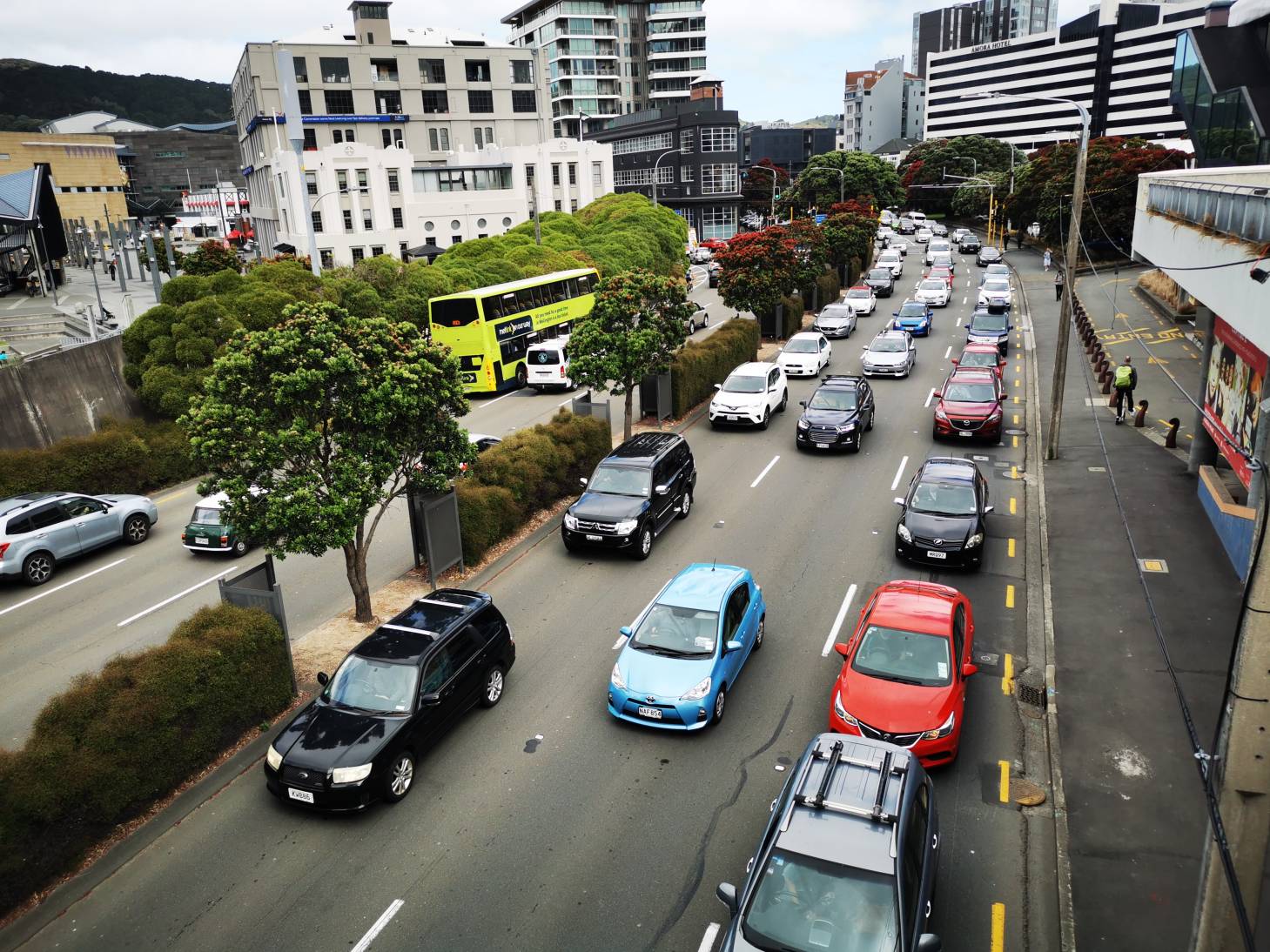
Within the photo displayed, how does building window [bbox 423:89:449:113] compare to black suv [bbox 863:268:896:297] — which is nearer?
black suv [bbox 863:268:896:297]

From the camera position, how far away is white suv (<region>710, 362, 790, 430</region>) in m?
27.0

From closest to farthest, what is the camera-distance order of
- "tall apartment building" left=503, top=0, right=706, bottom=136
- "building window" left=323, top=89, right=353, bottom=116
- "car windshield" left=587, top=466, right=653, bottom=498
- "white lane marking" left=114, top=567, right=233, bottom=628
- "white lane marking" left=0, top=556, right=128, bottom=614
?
"white lane marking" left=114, top=567, right=233, bottom=628 < "white lane marking" left=0, top=556, right=128, bottom=614 < "car windshield" left=587, top=466, right=653, bottom=498 < "building window" left=323, top=89, right=353, bottom=116 < "tall apartment building" left=503, top=0, right=706, bottom=136

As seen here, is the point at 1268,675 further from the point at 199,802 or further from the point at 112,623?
the point at 112,623

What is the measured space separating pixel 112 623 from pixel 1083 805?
16.0 metres

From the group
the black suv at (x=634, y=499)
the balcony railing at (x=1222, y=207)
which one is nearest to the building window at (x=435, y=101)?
the black suv at (x=634, y=499)

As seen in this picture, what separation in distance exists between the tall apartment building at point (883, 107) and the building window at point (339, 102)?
123 meters

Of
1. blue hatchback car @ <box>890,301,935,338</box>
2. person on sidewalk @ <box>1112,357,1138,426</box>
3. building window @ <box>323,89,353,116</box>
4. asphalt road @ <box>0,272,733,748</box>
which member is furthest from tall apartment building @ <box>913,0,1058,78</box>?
asphalt road @ <box>0,272,733,748</box>

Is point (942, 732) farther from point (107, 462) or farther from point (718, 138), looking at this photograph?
point (718, 138)

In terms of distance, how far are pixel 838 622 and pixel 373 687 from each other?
766 cm

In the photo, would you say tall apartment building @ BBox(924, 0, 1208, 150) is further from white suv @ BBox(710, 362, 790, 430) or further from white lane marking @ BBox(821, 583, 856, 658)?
white lane marking @ BBox(821, 583, 856, 658)

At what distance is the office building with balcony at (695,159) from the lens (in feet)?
312

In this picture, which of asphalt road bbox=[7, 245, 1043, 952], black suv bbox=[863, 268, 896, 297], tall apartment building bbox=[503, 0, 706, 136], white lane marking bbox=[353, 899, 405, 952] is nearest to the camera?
white lane marking bbox=[353, 899, 405, 952]

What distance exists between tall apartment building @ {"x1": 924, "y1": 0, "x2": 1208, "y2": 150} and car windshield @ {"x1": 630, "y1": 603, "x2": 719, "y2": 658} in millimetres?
121288

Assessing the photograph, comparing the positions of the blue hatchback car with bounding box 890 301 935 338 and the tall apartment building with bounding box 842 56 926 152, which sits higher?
the tall apartment building with bounding box 842 56 926 152
